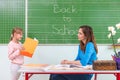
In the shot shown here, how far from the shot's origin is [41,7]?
4.86 metres

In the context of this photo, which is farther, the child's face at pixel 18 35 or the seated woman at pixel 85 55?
the child's face at pixel 18 35

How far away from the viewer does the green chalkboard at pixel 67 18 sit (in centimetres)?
486

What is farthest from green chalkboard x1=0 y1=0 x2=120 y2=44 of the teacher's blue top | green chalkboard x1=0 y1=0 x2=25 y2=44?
the teacher's blue top

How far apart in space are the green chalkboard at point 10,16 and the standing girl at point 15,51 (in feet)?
0.95

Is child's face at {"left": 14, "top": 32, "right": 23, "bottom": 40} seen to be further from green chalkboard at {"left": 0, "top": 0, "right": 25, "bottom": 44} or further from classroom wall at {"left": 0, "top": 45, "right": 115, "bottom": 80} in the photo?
classroom wall at {"left": 0, "top": 45, "right": 115, "bottom": 80}

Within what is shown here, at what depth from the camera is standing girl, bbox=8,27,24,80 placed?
4426 millimetres

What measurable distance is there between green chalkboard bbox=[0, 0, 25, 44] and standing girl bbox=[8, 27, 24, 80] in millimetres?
290

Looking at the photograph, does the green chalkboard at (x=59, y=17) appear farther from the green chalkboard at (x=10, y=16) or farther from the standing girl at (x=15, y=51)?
the standing girl at (x=15, y=51)

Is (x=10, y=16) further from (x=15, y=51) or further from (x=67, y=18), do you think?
(x=67, y=18)

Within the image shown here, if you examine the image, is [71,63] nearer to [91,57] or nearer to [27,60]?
[91,57]

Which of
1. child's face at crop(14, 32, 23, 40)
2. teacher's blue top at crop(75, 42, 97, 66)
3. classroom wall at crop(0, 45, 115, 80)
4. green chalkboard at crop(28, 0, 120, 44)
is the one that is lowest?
classroom wall at crop(0, 45, 115, 80)

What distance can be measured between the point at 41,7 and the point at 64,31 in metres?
0.51

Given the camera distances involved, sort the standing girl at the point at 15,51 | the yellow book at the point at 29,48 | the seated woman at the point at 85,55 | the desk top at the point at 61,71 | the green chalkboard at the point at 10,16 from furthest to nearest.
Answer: the green chalkboard at the point at 10,16 < the standing girl at the point at 15,51 < the yellow book at the point at 29,48 < the seated woman at the point at 85,55 < the desk top at the point at 61,71

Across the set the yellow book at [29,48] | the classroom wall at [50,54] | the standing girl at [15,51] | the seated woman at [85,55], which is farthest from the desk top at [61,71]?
the classroom wall at [50,54]
